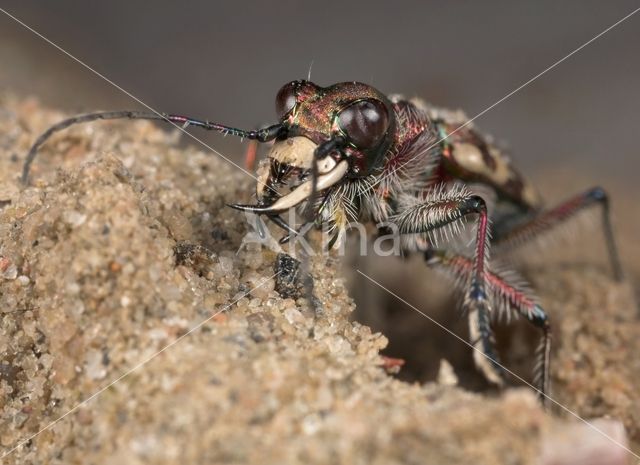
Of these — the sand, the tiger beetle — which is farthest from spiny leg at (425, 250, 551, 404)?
the sand

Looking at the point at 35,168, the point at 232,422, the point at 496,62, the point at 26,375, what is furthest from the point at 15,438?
the point at 496,62

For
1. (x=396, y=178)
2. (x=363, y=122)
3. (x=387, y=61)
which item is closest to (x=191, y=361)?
(x=363, y=122)

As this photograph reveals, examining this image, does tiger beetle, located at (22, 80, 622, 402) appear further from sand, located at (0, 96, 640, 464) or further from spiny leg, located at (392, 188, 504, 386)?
sand, located at (0, 96, 640, 464)

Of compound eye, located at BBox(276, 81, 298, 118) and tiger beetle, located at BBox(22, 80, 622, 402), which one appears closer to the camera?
tiger beetle, located at BBox(22, 80, 622, 402)

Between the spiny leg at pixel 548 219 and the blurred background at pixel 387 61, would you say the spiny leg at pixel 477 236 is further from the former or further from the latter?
the blurred background at pixel 387 61

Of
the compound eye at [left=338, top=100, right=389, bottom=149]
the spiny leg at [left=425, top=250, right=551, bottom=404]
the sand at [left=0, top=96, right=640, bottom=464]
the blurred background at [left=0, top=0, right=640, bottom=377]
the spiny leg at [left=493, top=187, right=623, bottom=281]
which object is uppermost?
the blurred background at [left=0, top=0, right=640, bottom=377]
